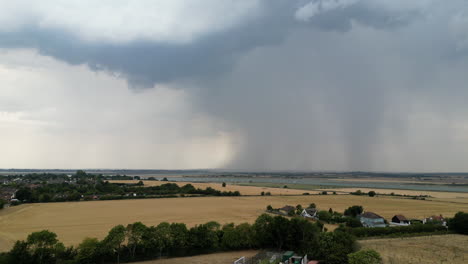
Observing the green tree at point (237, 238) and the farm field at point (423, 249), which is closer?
the farm field at point (423, 249)

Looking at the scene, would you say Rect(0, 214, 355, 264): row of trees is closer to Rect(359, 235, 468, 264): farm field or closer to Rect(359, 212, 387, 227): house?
Rect(359, 235, 468, 264): farm field

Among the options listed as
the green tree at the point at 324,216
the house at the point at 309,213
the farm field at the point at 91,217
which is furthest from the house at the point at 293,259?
the house at the point at 309,213

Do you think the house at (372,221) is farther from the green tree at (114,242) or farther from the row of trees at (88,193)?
the row of trees at (88,193)

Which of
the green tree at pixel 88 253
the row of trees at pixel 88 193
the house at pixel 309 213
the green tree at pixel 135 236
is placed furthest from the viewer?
the row of trees at pixel 88 193

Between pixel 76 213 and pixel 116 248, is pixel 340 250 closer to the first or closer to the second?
pixel 116 248

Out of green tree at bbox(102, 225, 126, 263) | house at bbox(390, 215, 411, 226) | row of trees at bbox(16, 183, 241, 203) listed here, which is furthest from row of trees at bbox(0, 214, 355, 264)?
row of trees at bbox(16, 183, 241, 203)

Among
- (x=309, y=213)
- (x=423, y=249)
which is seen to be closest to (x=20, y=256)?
(x=423, y=249)

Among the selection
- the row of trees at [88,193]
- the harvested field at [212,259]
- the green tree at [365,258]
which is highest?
the green tree at [365,258]
